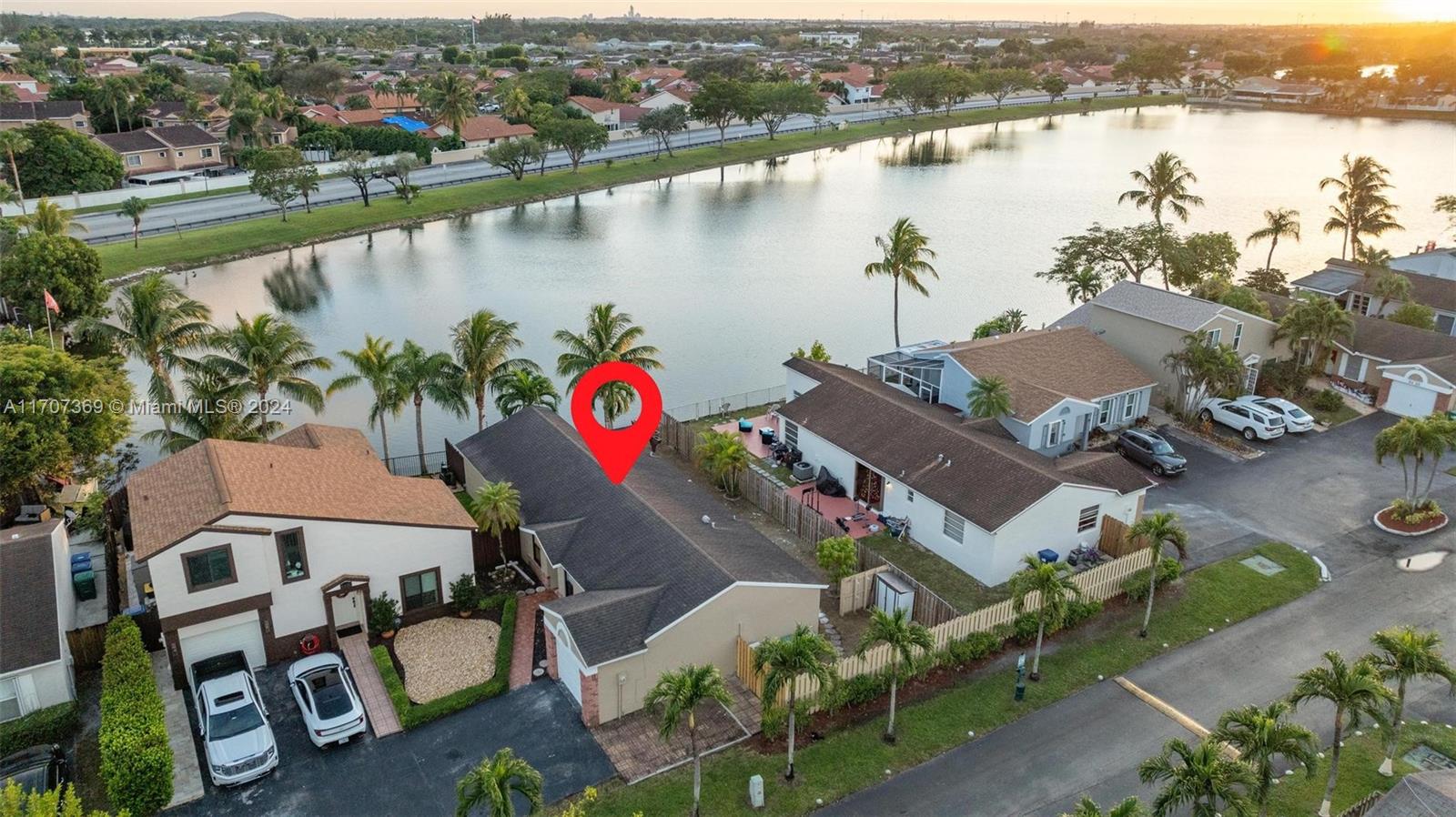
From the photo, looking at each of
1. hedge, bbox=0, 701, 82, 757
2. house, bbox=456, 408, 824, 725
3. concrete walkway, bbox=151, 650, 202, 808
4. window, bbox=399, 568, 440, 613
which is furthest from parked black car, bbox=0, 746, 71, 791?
house, bbox=456, 408, 824, 725

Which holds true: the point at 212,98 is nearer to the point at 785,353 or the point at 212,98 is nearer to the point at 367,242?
the point at 367,242

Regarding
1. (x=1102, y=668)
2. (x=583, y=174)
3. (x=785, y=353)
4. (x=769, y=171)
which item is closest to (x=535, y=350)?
(x=785, y=353)

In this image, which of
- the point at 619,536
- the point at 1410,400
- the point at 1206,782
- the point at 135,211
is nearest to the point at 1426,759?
the point at 1206,782

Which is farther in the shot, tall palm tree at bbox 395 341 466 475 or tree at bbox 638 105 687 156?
tree at bbox 638 105 687 156

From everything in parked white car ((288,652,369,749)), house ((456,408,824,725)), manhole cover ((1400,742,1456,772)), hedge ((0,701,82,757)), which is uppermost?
house ((456,408,824,725))

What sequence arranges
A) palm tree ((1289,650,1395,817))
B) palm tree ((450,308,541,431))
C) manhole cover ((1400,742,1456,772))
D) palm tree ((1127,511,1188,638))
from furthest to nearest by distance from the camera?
palm tree ((450,308,541,431)) → palm tree ((1127,511,1188,638)) → manhole cover ((1400,742,1456,772)) → palm tree ((1289,650,1395,817))

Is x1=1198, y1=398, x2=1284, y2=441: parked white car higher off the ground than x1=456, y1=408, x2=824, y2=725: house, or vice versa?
x1=456, y1=408, x2=824, y2=725: house

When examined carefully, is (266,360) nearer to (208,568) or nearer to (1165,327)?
(208,568)

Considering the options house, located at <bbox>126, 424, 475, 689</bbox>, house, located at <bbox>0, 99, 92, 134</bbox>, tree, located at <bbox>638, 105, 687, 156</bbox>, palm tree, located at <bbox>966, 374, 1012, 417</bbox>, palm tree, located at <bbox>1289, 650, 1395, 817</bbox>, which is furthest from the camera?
tree, located at <bbox>638, 105, 687, 156</bbox>

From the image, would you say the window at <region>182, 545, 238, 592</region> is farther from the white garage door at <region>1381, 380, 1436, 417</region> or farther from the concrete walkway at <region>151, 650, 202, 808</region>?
the white garage door at <region>1381, 380, 1436, 417</region>
